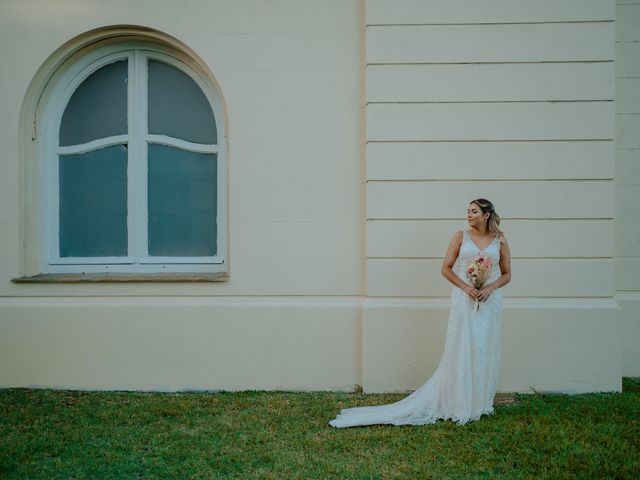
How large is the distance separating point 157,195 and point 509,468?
424 centimetres

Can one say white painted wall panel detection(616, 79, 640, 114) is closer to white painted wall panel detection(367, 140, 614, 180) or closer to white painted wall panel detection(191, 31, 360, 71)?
white painted wall panel detection(367, 140, 614, 180)

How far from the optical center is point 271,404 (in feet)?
16.6

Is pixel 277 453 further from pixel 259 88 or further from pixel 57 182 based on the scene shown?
pixel 57 182

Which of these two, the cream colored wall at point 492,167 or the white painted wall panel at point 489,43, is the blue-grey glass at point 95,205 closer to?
the cream colored wall at point 492,167

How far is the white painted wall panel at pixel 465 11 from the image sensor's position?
5387mm

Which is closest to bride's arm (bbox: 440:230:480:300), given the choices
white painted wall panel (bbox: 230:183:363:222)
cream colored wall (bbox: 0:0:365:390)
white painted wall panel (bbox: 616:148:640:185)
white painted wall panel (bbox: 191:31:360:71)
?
cream colored wall (bbox: 0:0:365:390)

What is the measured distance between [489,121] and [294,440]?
3.42 meters

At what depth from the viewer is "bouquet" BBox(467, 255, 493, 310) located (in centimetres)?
463

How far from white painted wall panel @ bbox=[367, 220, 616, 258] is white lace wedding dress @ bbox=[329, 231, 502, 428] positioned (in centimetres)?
58

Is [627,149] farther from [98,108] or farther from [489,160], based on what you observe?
[98,108]

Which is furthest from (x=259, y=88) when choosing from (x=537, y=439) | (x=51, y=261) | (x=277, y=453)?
(x=537, y=439)

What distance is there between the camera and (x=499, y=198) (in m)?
5.43

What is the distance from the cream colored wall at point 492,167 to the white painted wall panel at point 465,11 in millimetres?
13

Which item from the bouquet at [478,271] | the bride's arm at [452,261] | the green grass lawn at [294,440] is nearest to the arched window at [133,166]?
the green grass lawn at [294,440]
